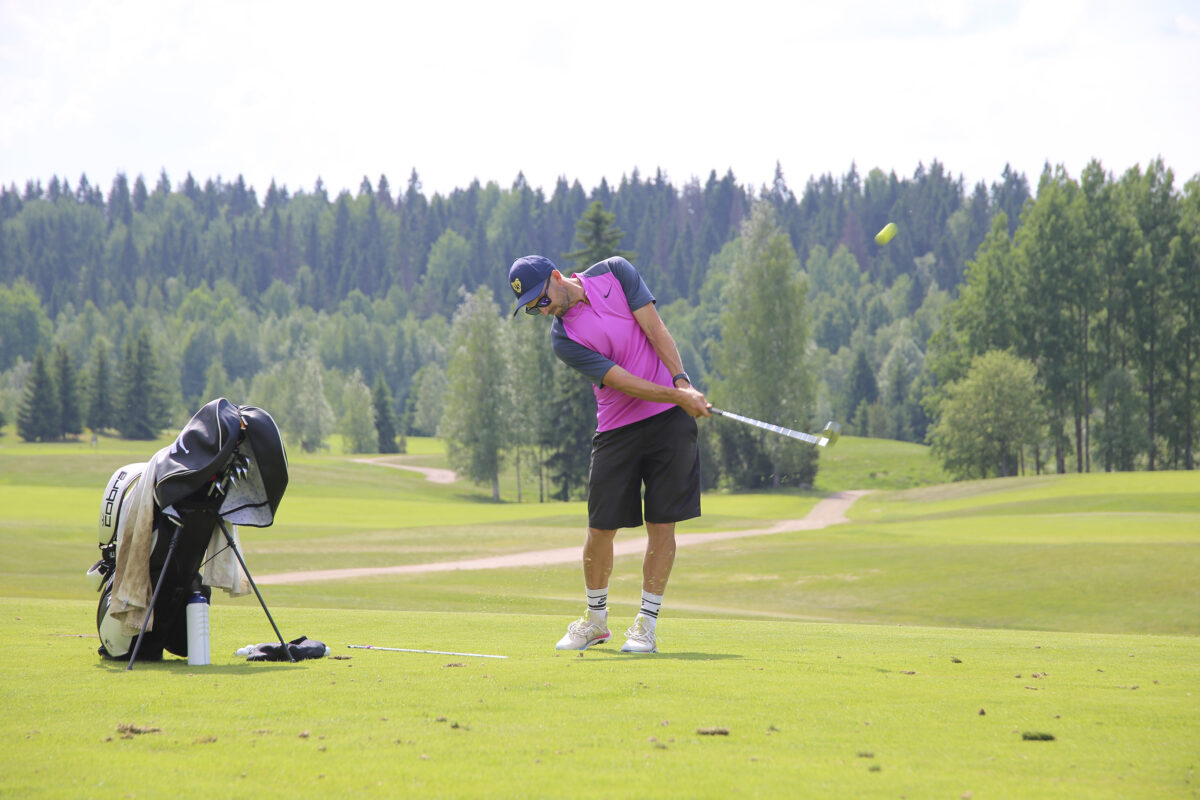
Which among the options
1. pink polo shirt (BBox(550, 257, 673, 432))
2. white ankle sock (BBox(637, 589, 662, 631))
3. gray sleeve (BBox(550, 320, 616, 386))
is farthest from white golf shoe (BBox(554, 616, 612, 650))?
gray sleeve (BBox(550, 320, 616, 386))

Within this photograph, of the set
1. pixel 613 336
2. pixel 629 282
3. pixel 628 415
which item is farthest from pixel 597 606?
pixel 629 282

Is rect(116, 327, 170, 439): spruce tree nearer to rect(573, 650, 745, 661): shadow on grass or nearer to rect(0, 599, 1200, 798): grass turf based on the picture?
rect(0, 599, 1200, 798): grass turf

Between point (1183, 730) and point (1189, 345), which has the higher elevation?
point (1189, 345)

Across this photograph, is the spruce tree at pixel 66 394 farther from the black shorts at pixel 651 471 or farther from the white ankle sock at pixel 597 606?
the black shorts at pixel 651 471

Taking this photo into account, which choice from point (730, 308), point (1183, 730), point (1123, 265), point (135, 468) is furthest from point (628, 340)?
point (1123, 265)

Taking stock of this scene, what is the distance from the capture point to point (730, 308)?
63031 millimetres

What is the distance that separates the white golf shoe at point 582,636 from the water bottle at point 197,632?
2331 millimetres

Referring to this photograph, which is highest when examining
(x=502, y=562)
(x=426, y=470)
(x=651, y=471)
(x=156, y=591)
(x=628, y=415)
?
(x=628, y=415)

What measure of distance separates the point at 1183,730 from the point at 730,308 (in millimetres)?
59025

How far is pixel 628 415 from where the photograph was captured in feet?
24.5

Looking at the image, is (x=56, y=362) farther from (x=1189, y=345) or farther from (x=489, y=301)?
(x=1189, y=345)

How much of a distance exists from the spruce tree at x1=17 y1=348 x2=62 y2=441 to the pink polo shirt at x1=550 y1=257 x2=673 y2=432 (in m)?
99.2

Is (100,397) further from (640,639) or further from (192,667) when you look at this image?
(640,639)

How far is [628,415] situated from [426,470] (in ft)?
265
